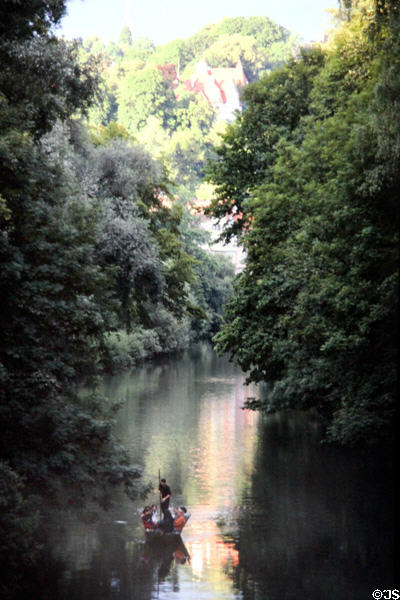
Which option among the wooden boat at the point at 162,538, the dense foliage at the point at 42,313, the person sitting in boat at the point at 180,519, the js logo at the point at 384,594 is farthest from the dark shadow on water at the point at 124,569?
the js logo at the point at 384,594

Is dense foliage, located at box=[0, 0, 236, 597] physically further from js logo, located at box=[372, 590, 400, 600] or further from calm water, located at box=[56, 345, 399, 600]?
js logo, located at box=[372, 590, 400, 600]

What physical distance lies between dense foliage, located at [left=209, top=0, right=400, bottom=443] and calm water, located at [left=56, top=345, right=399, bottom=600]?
224 cm

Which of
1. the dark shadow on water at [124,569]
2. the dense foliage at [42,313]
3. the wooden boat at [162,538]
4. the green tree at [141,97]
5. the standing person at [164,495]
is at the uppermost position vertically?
the green tree at [141,97]

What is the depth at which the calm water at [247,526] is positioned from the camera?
19.2 m

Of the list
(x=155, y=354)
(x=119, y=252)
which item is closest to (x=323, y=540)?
(x=119, y=252)

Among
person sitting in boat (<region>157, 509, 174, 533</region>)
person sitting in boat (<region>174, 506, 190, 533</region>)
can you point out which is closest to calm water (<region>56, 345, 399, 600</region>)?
person sitting in boat (<region>174, 506, 190, 533</region>)

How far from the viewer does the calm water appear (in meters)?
19.2

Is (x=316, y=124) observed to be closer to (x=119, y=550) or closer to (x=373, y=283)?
(x=373, y=283)

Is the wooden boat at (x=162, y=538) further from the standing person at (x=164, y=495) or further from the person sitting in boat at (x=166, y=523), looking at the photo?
the standing person at (x=164, y=495)

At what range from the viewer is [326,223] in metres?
24.3

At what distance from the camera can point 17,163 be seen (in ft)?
55.4

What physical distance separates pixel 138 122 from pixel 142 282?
106745 mm

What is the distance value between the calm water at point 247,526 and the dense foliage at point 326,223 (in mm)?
2241

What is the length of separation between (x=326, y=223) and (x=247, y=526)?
792 centimetres
